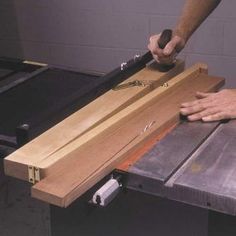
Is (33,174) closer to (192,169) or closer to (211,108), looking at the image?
(192,169)

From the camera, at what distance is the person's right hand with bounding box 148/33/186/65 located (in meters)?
1.36

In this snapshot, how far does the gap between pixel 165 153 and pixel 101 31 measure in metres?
1.42

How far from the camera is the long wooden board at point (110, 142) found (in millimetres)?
857

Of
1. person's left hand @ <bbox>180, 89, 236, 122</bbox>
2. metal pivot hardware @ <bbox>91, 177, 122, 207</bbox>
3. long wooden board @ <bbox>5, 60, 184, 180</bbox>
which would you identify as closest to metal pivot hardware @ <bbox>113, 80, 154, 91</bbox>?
long wooden board @ <bbox>5, 60, 184, 180</bbox>

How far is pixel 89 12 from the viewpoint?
2297 millimetres

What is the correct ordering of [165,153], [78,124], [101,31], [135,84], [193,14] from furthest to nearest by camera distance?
[101,31], [193,14], [135,84], [78,124], [165,153]

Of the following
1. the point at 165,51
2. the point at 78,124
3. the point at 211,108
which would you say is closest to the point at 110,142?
the point at 78,124

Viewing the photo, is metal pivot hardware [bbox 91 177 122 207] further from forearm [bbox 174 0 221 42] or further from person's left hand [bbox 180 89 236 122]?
forearm [bbox 174 0 221 42]

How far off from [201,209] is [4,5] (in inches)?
73.4

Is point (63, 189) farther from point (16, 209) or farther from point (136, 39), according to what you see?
point (136, 39)

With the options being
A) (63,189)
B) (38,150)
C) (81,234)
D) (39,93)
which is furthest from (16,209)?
(63,189)

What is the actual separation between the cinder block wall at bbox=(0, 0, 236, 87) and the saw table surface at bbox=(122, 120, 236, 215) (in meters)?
1.05

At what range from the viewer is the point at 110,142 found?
1015mm

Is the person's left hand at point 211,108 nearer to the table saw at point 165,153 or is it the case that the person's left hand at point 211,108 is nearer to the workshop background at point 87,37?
the table saw at point 165,153
